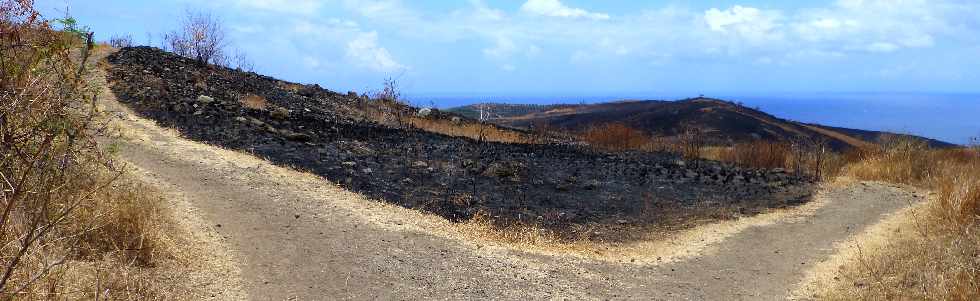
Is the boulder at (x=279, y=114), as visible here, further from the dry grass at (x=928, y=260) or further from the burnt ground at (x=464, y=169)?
the dry grass at (x=928, y=260)

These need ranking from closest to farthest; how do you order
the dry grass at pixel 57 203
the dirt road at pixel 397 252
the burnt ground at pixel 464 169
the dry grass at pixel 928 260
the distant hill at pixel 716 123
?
the dry grass at pixel 57 203 < the dry grass at pixel 928 260 < the dirt road at pixel 397 252 < the burnt ground at pixel 464 169 < the distant hill at pixel 716 123

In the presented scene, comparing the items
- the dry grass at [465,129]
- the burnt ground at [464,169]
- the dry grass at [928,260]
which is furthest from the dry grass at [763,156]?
the dry grass at [928,260]

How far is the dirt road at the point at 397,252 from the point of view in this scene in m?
5.45

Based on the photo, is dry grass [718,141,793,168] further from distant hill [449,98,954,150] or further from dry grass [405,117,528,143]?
distant hill [449,98,954,150]

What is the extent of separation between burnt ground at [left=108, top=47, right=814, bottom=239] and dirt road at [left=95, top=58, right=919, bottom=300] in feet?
2.63

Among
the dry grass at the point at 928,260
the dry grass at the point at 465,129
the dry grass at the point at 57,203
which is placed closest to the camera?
the dry grass at the point at 57,203

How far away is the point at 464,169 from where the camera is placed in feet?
34.5

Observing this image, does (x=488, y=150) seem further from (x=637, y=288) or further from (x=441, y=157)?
(x=637, y=288)

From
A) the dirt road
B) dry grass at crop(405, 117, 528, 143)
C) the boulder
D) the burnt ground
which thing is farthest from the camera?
dry grass at crop(405, 117, 528, 143)

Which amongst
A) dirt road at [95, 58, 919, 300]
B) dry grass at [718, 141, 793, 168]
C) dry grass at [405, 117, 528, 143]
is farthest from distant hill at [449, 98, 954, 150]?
dirt road at [95, 58, 919, 300]

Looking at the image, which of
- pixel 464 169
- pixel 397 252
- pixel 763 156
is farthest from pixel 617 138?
pixel 397 252

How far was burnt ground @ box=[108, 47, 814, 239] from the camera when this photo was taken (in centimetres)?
894

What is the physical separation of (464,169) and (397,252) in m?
4.33

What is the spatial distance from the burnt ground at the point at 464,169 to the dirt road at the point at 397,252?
80cm
